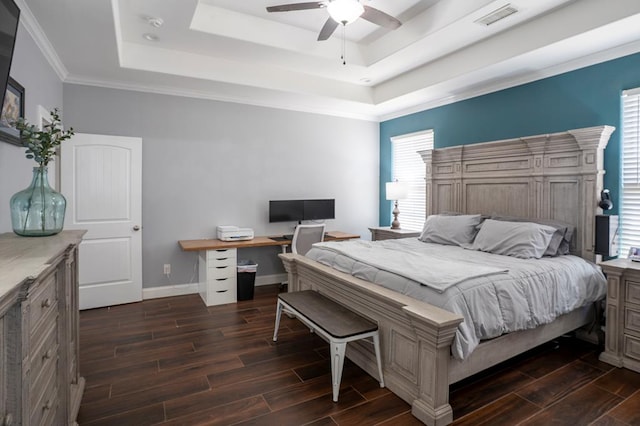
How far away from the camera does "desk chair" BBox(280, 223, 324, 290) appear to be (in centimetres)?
462

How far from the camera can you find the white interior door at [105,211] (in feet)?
13.5

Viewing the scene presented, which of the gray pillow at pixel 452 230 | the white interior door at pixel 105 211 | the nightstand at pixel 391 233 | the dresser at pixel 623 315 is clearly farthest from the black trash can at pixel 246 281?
the dresser at pixel 623 315

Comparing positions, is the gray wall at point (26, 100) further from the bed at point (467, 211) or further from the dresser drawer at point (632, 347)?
the dresser drawer at point (632, 347)

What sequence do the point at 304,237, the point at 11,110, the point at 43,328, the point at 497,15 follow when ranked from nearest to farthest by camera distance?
the point at 43,328 → the point at 11,110 → the point at 497,15 → the point at 304,237

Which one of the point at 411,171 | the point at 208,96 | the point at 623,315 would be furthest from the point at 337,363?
the point at 411,171

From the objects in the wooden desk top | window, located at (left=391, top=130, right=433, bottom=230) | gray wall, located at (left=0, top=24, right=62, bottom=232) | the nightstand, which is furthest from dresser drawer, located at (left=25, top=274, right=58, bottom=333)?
window, located at (left=391, top=130, right=433, bottom=230)

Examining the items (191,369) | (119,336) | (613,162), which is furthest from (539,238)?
(119,336)

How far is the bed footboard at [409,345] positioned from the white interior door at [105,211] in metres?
2.75

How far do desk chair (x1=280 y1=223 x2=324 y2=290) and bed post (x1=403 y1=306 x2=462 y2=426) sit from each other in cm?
254

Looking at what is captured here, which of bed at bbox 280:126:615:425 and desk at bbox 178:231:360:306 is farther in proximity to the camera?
desk at bbox 178:231:360:306

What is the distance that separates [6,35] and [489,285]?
307 cm

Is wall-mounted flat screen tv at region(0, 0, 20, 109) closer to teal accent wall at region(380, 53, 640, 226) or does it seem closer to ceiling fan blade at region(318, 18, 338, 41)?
ceiling fan blade at region(318, 18, 338, 41)

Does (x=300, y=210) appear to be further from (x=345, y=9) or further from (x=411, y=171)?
(x=345, y=9)

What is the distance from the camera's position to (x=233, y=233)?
15.2 feet
